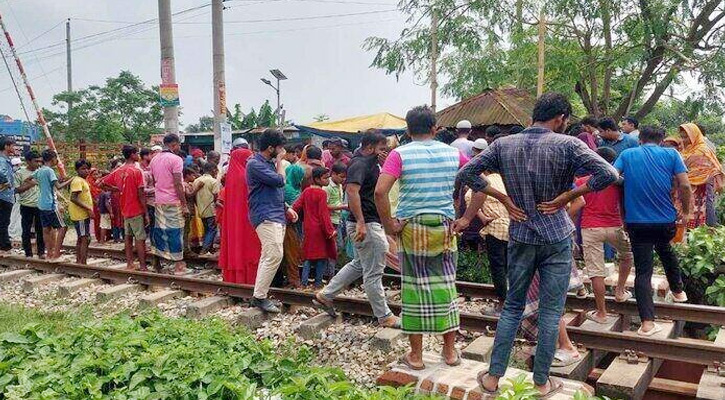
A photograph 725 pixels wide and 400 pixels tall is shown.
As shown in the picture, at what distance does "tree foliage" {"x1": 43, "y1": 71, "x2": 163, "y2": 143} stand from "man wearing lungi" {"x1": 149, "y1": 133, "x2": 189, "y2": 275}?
24822 millimetres

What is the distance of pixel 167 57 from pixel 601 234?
880 cm

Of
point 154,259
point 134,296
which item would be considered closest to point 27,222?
point 154,259

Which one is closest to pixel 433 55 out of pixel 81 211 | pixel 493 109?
pixel 493 109

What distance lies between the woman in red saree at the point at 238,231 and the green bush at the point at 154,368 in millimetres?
1932

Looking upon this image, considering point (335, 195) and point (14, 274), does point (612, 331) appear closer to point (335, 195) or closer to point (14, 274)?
point (335, 195)

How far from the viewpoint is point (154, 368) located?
3664mm

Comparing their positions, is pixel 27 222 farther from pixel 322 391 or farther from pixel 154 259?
pixel 322 391

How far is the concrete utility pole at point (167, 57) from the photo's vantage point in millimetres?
11086

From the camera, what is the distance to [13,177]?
9.31 metres

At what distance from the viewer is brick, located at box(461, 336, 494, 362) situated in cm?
439

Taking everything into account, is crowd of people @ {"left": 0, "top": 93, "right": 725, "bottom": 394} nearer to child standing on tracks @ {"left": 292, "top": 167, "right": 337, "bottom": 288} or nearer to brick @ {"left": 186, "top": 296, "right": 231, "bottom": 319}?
child standing on tracks @ {"left": 292, "top": 167, "right": 337, "bottom": 288}

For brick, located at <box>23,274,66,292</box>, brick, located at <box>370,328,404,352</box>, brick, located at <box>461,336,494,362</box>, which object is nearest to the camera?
brick, located at <box>461,336,494,362</box>

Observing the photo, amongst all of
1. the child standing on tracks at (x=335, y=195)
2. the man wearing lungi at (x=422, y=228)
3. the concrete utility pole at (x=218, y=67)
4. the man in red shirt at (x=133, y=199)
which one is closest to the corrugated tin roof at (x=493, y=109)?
the concrete utility pole at (x=218, y=67)

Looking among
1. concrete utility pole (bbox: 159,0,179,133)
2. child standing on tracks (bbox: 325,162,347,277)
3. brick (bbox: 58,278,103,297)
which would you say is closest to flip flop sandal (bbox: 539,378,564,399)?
child standing on tracks (bbox: 325,162,347,277)
